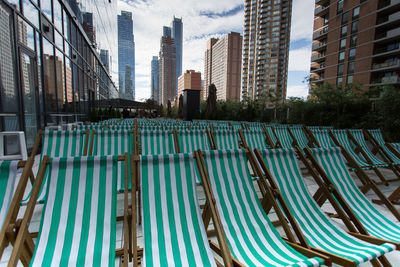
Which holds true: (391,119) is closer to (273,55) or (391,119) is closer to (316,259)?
(316,259)

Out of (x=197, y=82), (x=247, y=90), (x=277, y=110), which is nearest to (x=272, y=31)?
(x=247, y=90)

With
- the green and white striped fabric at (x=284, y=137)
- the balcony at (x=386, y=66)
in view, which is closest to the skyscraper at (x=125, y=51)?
the balcony at (x=386, y=66)

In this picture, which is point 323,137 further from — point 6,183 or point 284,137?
point 6,183

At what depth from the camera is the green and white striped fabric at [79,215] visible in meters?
1.08

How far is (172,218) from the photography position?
1.31 metres

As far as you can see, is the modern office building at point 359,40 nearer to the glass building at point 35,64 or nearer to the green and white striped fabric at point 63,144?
the glass building at point 35,64

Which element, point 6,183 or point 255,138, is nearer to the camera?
point 6,183

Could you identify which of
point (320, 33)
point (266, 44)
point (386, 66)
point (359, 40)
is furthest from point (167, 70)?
point (386, 66)

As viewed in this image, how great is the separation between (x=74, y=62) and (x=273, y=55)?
7129 cm

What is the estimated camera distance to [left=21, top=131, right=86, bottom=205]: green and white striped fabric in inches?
94.4

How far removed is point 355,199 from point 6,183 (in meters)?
2.61

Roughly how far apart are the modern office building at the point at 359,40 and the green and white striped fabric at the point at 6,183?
29584 millimetres

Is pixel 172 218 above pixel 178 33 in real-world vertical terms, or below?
below

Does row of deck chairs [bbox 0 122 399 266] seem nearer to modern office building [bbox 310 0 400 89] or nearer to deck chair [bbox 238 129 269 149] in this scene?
deck chair [bbox 238 129 269 149]
